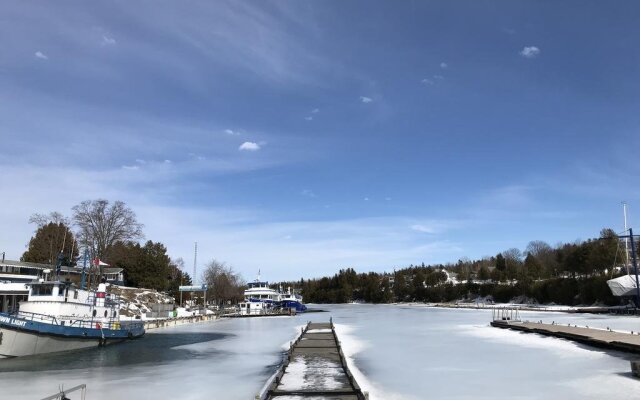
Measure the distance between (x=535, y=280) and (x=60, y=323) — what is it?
112682 mm

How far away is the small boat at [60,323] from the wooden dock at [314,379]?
55.1ft

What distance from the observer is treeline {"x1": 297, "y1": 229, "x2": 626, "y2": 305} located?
312 ft

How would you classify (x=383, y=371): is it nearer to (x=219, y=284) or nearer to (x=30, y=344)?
(x=30, y=344)

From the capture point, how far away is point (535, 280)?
121125 millimetres

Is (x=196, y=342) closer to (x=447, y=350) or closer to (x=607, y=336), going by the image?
(x=447, y=350)

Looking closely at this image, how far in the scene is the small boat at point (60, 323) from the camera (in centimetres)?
3020

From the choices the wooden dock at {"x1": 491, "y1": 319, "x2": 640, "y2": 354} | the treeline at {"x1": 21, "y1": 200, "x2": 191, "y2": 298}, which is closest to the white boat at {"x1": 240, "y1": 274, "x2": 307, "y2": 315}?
the treeline at {"x1": 21, "y1": 200, "x2": 191, "y2": 298}

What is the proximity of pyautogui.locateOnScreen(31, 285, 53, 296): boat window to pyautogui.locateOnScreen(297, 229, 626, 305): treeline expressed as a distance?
267 feet

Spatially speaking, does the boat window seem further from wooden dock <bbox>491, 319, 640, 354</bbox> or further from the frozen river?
wooden dock <bbox>491, 319, 640, 354</bbox>

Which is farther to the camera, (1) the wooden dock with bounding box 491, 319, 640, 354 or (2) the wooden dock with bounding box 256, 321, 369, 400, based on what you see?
(1) the wooden dock with bounding box 491, 319, 640, 354

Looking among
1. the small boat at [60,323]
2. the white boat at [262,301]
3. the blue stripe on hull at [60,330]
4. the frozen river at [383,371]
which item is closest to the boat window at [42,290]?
the small boat at [60,323]

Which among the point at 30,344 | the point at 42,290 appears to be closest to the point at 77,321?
the point at 42,290

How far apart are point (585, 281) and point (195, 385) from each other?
317 ft

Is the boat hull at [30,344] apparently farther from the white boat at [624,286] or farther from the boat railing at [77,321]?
the white boat at [624,286]
